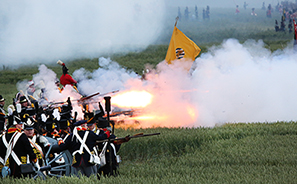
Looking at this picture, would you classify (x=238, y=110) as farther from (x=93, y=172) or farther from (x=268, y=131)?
(x=93, y=172)

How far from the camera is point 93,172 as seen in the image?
11344mm

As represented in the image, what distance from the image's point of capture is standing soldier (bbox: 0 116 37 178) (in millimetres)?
10016

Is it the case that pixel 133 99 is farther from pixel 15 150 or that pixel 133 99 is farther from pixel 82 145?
pixel 15 150

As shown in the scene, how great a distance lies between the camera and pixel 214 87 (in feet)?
79.6

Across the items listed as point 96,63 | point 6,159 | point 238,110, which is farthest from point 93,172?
point 96,63

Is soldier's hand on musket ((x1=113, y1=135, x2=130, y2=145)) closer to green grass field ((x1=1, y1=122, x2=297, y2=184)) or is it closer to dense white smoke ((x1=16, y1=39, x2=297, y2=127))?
green grass field ((x1=1, y1=122, x2=297, y2=184))

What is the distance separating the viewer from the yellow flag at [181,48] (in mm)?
23906

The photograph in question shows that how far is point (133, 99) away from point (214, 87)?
5.18m

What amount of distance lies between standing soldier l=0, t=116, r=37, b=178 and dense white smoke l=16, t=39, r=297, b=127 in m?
9.74

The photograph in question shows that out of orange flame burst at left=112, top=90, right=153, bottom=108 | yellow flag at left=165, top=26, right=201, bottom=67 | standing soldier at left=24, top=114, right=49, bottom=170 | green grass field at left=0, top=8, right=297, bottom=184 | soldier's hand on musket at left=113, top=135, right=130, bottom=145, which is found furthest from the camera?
yellow flag at left=165, top=26, right=201, bottom=67

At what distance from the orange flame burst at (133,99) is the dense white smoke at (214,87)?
0.82 ft

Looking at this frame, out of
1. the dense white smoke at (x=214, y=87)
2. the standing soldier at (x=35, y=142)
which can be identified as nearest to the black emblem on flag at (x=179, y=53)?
the dense white smoke at (x=214, y=87)

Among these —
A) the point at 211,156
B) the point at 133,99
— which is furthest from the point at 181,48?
the point at 211,156

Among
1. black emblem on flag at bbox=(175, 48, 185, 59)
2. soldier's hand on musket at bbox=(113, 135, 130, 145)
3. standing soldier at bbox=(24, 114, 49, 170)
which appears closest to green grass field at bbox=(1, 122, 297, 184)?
soldier's hand on musket at bbox=(113, 135, 130, 145)
